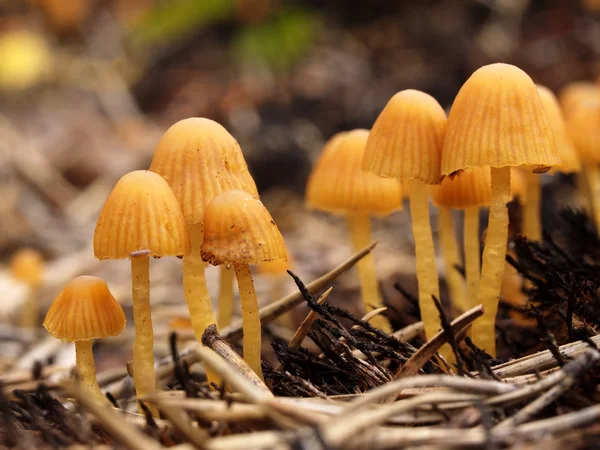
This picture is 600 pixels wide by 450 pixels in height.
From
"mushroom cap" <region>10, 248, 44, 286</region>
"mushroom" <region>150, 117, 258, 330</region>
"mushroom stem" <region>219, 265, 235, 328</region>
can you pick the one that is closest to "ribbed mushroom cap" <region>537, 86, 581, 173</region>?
"mushroom" <region>150, 117, 258, 330</region>

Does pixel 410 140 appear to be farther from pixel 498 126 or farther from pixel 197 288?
pixel 197 288

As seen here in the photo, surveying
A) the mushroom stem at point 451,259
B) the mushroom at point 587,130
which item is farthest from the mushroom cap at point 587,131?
the mushroom stem at point 451,259

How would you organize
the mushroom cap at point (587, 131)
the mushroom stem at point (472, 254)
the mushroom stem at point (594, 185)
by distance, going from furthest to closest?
the mushroom stem at point (594, 185)
the mushroom cap at point (587, 131)
the mushroom stem at point (472, 254)

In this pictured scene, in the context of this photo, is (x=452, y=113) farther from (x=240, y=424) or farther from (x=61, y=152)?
(x=61, y=152)

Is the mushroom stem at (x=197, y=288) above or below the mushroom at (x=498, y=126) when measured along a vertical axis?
below

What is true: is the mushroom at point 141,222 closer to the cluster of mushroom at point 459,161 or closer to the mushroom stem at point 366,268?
the cluster of mushroom at point 459,161

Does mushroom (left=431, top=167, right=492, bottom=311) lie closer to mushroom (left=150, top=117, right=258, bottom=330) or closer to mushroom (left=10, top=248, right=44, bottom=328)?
mushroom (left=150, top=117, right=258, bottom=330)

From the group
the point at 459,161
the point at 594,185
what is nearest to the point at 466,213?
the point at 459,161
